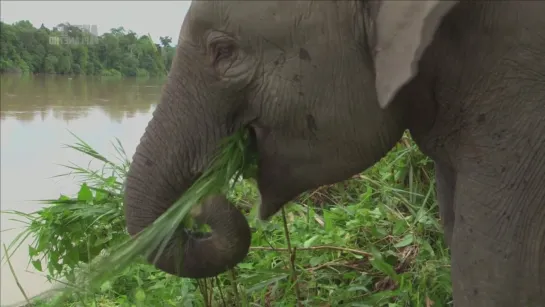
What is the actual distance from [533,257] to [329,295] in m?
0.81

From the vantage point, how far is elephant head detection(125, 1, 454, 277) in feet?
3.55

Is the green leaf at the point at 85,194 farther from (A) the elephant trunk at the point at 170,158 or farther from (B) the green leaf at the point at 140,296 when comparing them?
(A) the elephant trunk at the point at 170,158

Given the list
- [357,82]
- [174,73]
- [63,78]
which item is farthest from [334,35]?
[63,78]

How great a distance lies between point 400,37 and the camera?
3.24 feet

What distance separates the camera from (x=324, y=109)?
3.72ft

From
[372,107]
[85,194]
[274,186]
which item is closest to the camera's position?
[372,107]

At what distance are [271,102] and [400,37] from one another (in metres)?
0.27

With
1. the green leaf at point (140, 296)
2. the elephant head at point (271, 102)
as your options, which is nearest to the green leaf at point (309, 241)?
the green leaf at point (140, 296)

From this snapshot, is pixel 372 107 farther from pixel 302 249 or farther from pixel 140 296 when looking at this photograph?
pixel 140 296

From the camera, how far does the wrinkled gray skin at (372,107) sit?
1.07 meters

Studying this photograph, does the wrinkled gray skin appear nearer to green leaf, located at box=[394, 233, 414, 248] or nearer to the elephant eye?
the elephant eye

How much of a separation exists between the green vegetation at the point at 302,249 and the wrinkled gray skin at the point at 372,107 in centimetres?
13

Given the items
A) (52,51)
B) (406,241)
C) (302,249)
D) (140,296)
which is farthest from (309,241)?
(52,51)

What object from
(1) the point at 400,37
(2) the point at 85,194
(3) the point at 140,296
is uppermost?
(1) the point at 400,37
